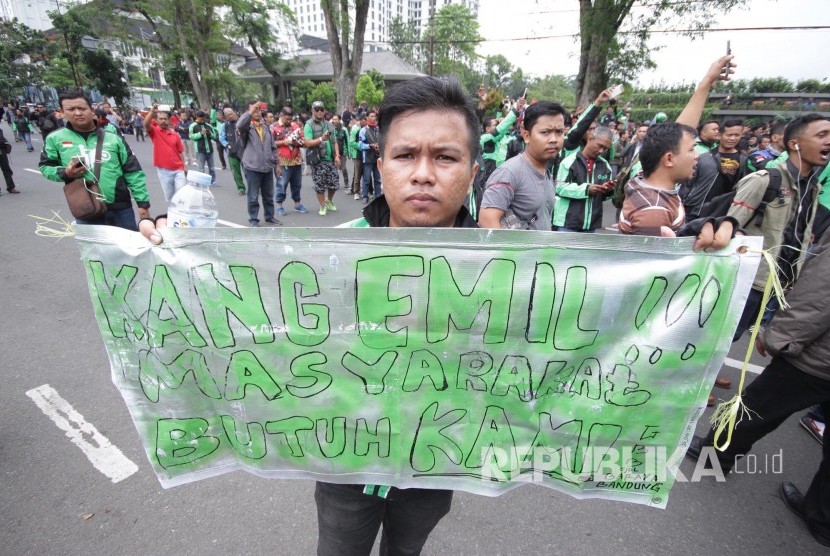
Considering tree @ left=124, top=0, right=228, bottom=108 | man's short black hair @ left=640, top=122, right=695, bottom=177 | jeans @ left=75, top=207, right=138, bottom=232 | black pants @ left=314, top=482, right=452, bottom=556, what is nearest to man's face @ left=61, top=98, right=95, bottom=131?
jeans @ left=75, top=207, right=138, bottom=232

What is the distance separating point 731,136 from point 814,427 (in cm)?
334

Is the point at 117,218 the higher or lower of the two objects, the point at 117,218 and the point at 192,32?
the lower

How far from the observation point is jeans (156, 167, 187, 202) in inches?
260

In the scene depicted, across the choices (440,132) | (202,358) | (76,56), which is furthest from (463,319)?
(76,56)

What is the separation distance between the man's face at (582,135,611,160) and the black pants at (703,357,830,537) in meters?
2.20

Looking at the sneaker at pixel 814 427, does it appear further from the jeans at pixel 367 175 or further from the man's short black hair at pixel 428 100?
the jeans at pixel 367 175

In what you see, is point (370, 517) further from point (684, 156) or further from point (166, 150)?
point (166, 150)

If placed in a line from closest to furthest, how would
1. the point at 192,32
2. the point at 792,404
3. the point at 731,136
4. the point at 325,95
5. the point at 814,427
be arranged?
the point at 792,404, the point at 814,427, the point at 731,136, the point at 192,32, the point at 325,95

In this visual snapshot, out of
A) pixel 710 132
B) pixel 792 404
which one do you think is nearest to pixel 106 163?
pixel 792 404

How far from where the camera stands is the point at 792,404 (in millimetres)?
1969

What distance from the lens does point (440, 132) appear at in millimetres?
1150

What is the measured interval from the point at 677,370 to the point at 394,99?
115cm

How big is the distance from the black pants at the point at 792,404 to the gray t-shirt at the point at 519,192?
1461mm

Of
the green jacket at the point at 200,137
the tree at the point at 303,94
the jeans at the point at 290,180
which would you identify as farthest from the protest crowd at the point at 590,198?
the tree at the point at 303,94
